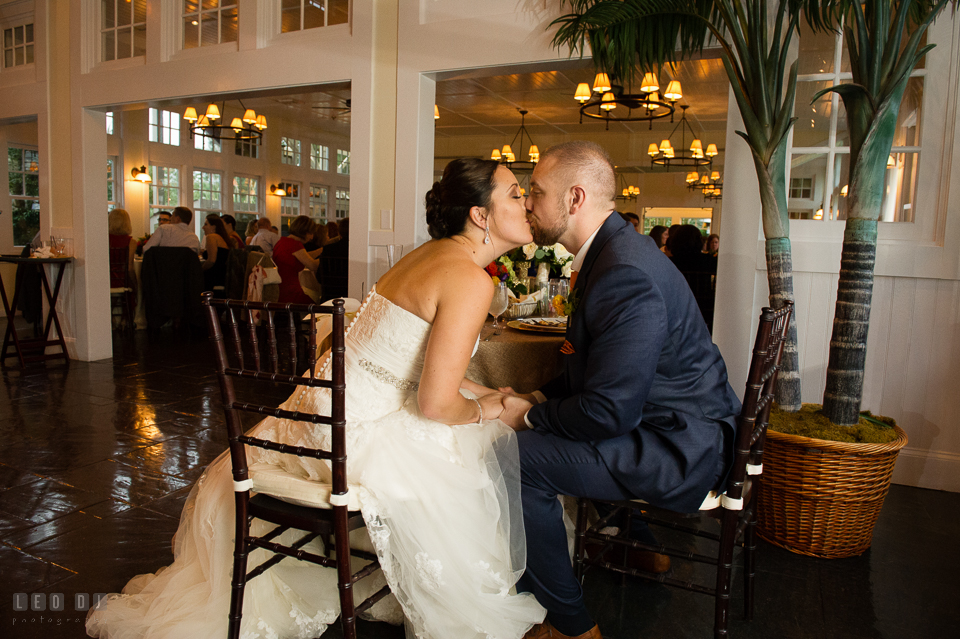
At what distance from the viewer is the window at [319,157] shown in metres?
15.1

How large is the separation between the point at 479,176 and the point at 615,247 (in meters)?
0.47

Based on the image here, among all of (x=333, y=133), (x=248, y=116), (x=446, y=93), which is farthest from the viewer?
(x=333, y=133)

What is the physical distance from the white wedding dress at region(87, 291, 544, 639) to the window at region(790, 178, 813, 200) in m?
2.43

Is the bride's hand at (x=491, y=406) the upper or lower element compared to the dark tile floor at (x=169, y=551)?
upper

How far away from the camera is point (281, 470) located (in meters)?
1.90

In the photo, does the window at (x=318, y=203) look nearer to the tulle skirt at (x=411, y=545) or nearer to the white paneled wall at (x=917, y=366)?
the white paneled wall at (x=917, y=366)

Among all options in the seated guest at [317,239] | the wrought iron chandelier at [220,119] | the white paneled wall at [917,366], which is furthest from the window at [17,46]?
the white paneled wall at [917,366]

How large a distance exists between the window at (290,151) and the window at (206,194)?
1.60 metres

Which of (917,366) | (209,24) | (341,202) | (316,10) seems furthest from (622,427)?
(341,202)

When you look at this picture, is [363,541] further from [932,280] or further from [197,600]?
[932,280]

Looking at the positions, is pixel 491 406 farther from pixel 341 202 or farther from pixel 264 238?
pixel 341 202

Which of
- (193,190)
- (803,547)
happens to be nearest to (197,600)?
(803,547)

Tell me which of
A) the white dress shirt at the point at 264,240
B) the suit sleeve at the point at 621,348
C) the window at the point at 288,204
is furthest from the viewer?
the window at the point at 288,204

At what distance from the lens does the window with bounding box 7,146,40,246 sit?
10062 mm
